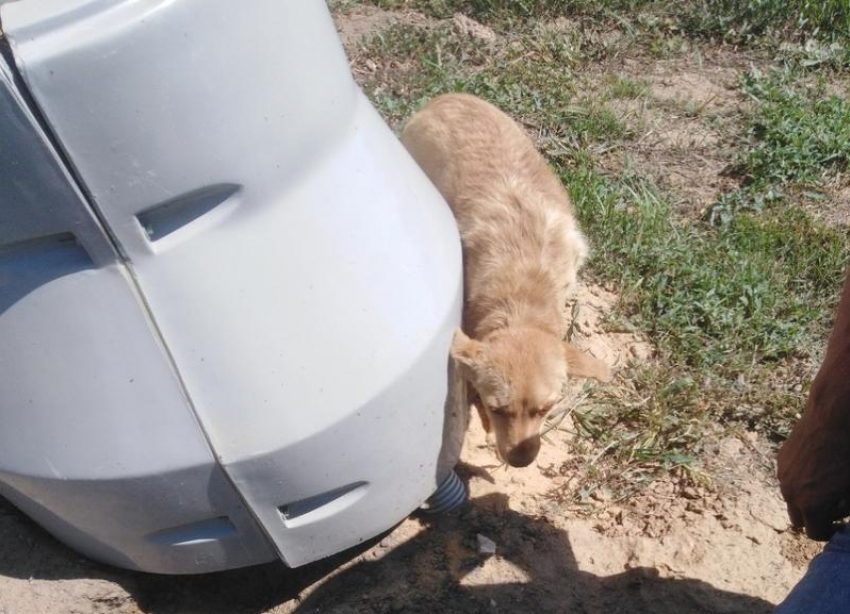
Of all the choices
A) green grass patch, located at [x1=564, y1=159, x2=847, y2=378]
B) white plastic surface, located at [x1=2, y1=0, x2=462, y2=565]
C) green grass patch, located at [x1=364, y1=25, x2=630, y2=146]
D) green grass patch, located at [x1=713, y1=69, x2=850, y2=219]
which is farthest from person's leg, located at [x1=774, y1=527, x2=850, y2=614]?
green grass patch, located at [x1=364, y1=25, x2=630, y2=146]

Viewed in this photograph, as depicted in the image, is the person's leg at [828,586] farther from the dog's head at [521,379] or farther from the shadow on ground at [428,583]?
the dog's head at [521,379]

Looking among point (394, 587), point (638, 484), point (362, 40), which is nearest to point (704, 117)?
point (362, 40)

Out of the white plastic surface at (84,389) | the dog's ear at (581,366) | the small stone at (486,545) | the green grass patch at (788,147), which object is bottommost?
the green grass patch at (788,147)

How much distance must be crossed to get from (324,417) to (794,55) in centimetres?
452

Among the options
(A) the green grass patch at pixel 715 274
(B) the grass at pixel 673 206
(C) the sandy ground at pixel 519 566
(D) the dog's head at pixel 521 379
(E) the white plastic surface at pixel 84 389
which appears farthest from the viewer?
(A) the green grass patch at pixel 715 274

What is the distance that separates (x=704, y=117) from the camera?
5547 millimetres

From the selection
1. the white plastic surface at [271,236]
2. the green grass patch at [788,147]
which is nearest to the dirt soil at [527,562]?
the white plastic surface at [271,236]

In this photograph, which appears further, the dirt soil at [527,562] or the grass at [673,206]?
the grass at [673,206]

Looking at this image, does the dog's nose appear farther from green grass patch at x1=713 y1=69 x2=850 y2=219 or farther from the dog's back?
green grass patch at x1=713 y1=69 x2=850 y2=219

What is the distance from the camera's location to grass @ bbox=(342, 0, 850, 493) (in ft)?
13.0

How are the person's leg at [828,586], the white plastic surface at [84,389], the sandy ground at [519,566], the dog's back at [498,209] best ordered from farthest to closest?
the dog's back at [498,209]
the sandy ground at [519,566]
the white plastic surface at [84,389]
the person's leg at [828,586]

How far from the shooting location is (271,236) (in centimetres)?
262

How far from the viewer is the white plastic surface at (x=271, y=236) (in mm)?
2258

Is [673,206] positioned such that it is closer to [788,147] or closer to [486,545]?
[788,147]
